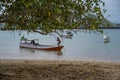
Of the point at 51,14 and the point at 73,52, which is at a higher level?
the point at 51,14

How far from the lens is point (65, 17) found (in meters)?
8.98

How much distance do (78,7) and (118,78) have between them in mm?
3003

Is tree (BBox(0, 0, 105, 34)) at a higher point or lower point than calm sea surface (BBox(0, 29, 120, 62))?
higher

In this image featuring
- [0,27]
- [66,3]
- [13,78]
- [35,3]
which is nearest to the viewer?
[35,3]

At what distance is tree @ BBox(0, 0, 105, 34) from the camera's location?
27.5 ft

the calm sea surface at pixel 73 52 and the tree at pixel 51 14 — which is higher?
the tree at pixel 51 14

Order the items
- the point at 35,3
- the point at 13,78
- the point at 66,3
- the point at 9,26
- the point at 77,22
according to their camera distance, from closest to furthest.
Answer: the point at 35,3
the point at 66,3
the point at 77,22
the point at 13,78
the point at 9,26

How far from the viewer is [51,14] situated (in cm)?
853

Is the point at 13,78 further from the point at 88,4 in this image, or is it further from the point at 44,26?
the point at 88,4

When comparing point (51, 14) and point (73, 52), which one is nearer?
point (51, 14)

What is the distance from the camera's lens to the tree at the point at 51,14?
27.5 feet

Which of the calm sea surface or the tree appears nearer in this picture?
the tree

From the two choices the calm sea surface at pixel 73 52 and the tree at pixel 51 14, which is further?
the calm sea surface at pixel 73 52

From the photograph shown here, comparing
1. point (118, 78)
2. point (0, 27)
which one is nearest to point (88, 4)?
point (118, 78)
